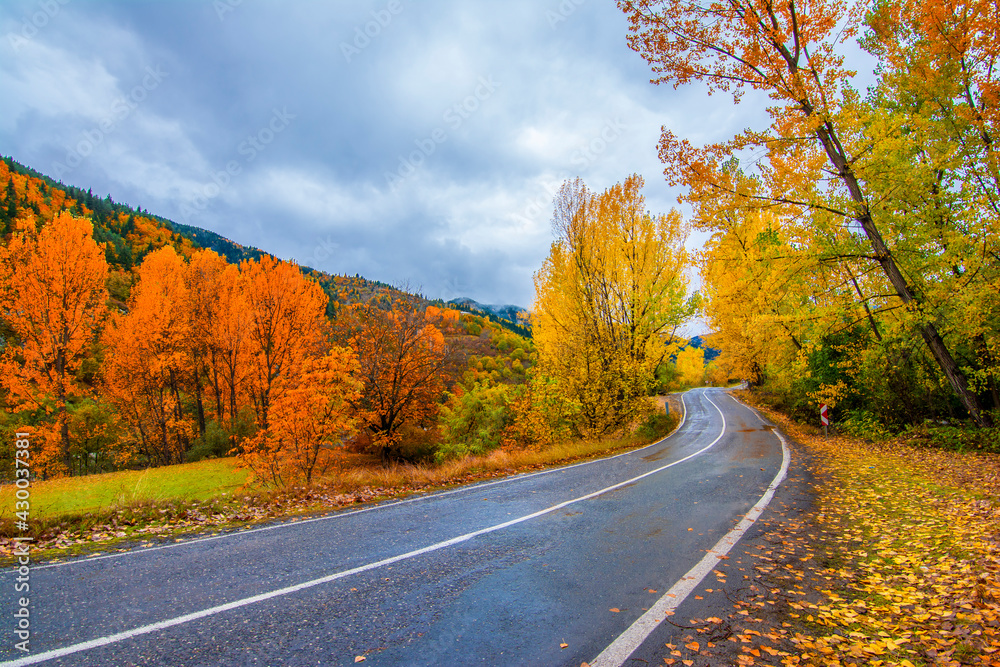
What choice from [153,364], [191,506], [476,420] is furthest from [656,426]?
[153,364]

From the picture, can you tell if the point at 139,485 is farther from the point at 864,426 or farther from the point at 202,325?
the point at 864,426

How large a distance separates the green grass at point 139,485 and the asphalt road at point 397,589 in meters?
4.18

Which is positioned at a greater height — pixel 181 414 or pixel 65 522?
pixel 181 414

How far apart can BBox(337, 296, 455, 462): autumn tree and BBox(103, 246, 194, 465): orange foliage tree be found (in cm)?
1339

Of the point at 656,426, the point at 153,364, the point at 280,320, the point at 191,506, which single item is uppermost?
the point at 280,320

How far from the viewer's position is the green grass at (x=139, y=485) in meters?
10.2

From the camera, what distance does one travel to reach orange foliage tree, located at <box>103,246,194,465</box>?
23.6 metres

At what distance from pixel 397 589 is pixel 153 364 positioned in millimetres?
27028

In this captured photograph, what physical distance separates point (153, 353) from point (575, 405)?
2431cm

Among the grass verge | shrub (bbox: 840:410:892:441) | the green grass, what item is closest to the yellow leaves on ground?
shrub (bbox: 840:410:892:441)

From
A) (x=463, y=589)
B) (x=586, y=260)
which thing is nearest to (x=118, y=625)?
(x=463, y=589)

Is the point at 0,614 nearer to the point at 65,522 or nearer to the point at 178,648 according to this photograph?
the point at 178,648

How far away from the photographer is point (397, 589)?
4.05 meters

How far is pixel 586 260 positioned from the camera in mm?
17016
